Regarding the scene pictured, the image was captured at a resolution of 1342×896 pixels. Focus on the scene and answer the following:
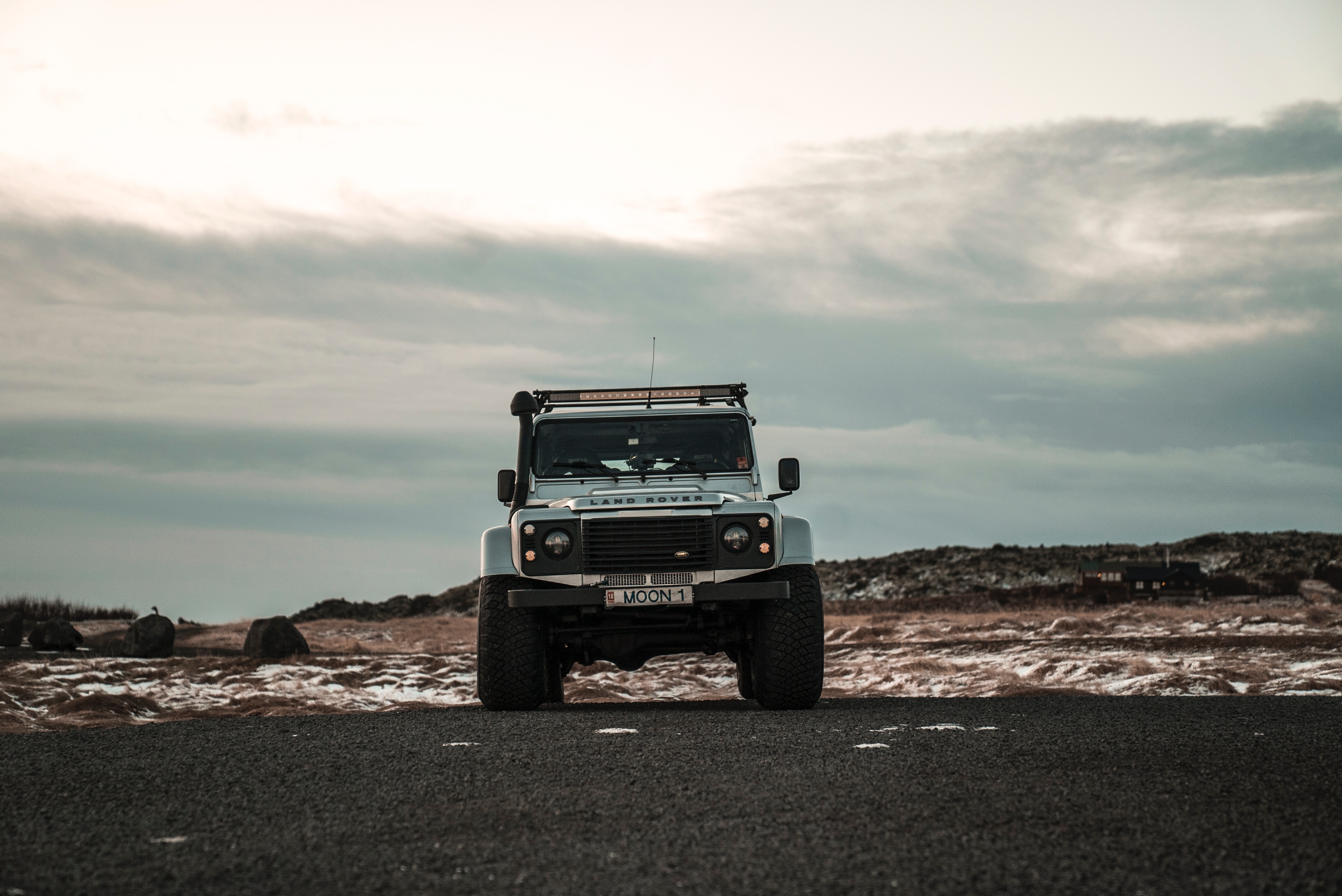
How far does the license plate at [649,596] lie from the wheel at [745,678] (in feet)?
6.42

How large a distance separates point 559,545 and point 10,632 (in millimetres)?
20227

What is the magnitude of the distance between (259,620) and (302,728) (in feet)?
52.8

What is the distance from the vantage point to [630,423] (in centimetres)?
1131

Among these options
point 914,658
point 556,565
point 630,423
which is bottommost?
point 914,658

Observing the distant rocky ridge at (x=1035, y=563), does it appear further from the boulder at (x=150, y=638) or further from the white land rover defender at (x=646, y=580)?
the white land rover defender at (x=646, y=580)

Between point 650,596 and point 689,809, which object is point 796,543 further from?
point 689,809

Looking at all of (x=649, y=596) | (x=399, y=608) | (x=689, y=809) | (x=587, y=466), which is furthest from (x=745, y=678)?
(x=399, y=608)

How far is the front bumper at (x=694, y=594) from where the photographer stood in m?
9.52

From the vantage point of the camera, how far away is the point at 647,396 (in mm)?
11508

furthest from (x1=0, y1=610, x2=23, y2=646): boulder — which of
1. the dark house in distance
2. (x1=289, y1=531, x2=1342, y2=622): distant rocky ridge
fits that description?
the dark house in distance

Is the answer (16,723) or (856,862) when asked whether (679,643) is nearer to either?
(856,862)

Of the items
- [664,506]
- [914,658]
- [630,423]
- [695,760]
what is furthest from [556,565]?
[914,658]

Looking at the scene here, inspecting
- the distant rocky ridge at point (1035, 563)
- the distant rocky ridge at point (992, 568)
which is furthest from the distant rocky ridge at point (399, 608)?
the distant rocky ridge at point (1035, 563)

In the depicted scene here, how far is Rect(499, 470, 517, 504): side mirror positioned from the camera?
1109 cm
